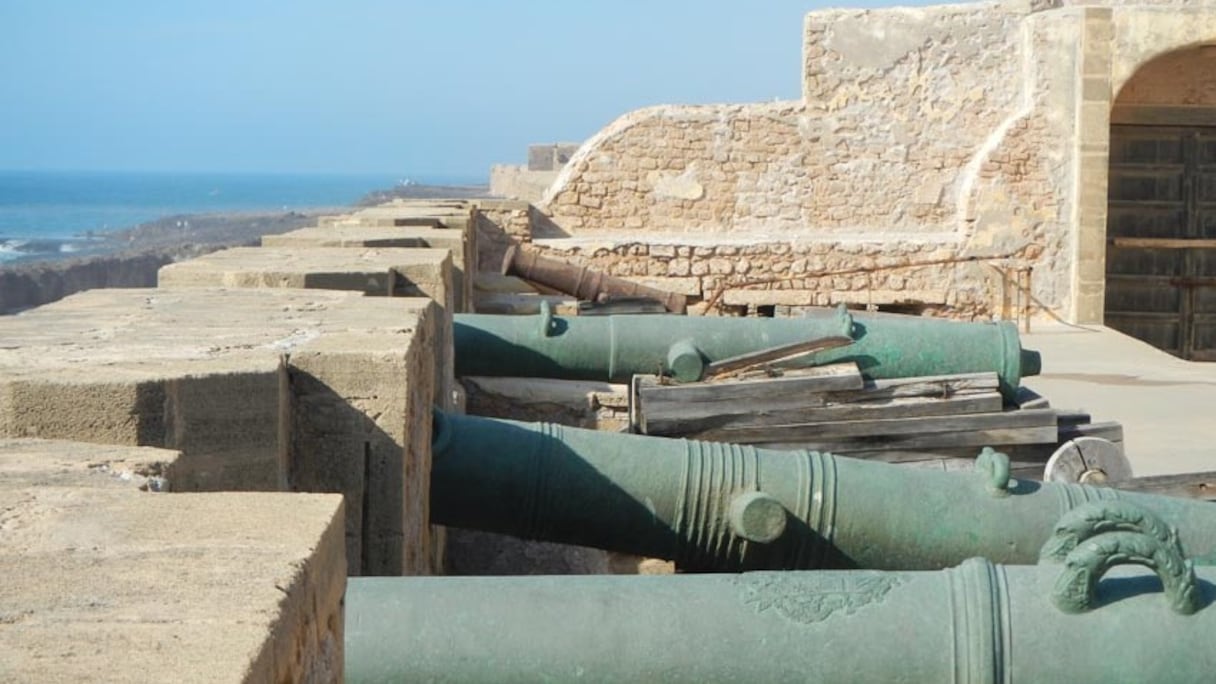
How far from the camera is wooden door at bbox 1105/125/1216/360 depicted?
16.0m

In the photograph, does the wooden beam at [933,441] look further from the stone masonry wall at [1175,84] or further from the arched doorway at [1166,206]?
the stone masonry wall at [1175,84]

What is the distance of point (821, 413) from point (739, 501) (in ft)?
7.81

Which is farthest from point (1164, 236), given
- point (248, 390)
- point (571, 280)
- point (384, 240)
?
point (248, 390)

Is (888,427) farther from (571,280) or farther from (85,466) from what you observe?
(571,280)

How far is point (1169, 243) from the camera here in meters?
15.8

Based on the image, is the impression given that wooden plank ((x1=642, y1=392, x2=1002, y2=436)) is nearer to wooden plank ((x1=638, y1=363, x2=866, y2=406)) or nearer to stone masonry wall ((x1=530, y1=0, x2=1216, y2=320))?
wooden plank ((x1=638, y1=363, x2=866, y2=406))

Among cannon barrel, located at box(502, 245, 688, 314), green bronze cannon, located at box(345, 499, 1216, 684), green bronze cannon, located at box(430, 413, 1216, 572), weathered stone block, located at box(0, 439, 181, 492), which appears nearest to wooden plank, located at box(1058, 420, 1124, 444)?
green bronze cannon, located at box(430, 413, 1216, 572)

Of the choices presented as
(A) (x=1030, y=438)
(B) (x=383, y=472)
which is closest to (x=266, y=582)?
(B) (x=383, y=472)

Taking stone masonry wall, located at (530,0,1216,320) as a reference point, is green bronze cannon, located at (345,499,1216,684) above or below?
below

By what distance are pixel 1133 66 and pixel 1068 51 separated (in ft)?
1.80

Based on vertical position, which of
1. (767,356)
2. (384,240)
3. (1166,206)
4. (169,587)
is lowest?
(767,356)

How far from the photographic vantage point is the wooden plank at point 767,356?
6.99 meters

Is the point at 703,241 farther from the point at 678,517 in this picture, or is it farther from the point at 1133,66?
the point at 678,517

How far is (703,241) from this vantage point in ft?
47.9
